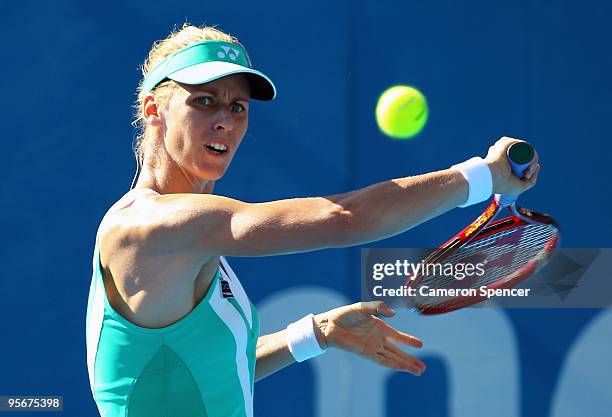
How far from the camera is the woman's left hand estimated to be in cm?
237

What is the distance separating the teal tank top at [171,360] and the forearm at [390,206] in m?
0.39

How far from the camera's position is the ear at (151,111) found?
6.73 ft

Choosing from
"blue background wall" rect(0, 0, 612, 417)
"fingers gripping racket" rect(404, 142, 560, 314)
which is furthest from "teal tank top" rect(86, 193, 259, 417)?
"blue background wall" rect(0, 0, 612, 417)

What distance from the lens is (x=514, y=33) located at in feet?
11.1

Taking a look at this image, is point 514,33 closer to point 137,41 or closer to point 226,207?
point 137,41

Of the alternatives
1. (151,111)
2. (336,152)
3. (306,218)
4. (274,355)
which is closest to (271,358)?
(274,355)

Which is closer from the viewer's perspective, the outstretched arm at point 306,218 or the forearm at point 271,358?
the outstretched arm at point 306,218

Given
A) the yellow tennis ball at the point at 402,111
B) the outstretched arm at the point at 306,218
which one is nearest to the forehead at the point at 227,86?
the outstretched arm at the point at 306,218

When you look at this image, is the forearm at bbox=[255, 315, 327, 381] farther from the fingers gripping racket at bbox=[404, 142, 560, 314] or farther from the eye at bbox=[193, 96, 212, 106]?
the eye at bbox=[193, 96, 212, 106]

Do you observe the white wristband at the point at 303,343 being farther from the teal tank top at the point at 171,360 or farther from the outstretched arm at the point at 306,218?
the outstretched arm at the point at 306,218

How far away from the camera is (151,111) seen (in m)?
2.06

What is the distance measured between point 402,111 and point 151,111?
4.52 ft

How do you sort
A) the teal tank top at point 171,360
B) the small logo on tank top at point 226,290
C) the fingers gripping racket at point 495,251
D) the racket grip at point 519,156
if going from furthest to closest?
the fingers gripping racket at point 495,251
the small logo on tank top at point 226,290
the teal tank top at point 171,360
the racket grip at point 519,156

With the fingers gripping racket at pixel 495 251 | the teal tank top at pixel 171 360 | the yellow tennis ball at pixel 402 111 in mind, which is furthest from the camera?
the yellow tennis ball at pixel 402 111
